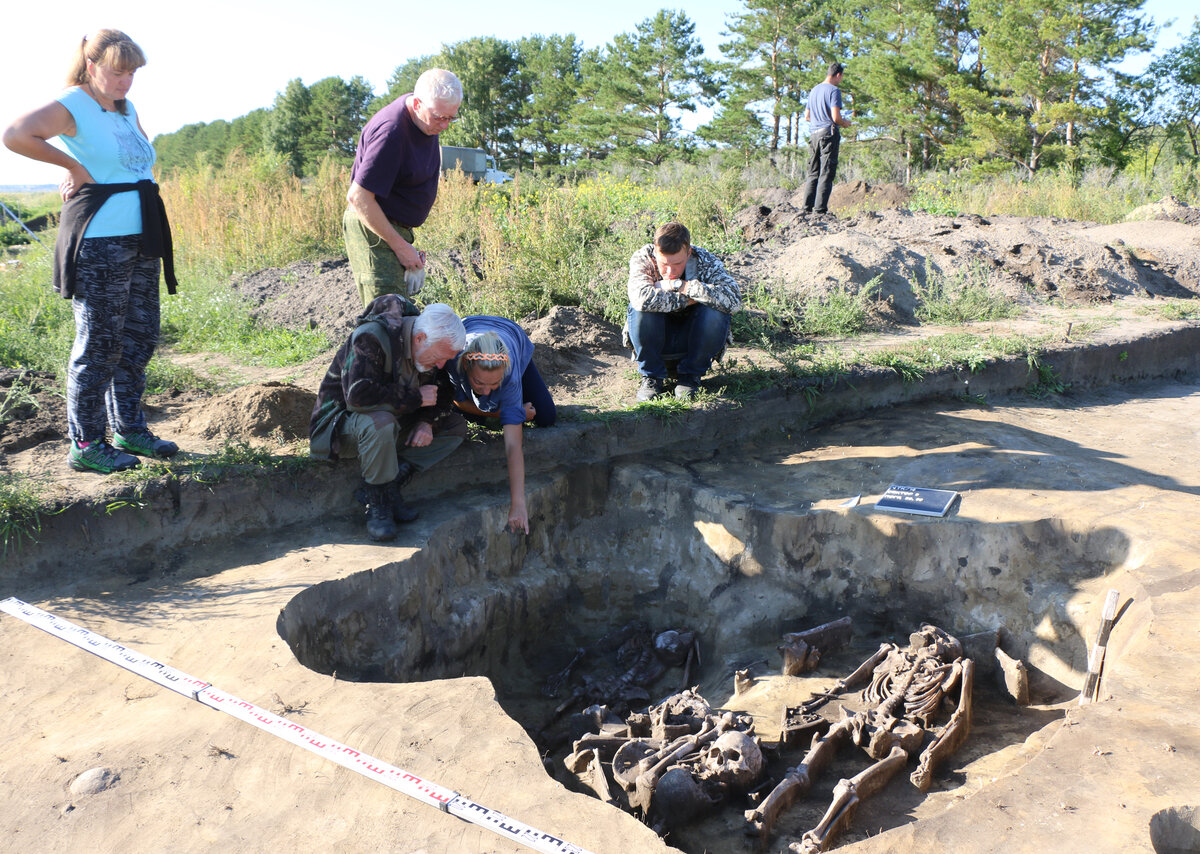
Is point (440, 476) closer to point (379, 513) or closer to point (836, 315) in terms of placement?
point (379, 513)

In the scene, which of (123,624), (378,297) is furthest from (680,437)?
(123,624)

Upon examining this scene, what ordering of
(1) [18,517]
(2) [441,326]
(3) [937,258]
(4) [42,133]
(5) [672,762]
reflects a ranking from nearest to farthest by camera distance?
1. (5) [672,762]
2. (4) [42,133]
3. (1) [18,517]
4. (2) [441,326]
5. (3) [937,258]

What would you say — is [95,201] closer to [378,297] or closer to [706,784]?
[378,297]

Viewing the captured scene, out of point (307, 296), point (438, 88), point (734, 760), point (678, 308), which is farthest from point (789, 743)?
point (307, 296)

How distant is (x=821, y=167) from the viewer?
10.4 metres

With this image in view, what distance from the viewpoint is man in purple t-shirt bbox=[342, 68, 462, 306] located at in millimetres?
4000

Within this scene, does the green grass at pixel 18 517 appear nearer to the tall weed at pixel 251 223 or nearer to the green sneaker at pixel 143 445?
the green sneaker at pixel 143 445

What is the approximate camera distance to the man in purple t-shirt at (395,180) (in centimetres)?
400

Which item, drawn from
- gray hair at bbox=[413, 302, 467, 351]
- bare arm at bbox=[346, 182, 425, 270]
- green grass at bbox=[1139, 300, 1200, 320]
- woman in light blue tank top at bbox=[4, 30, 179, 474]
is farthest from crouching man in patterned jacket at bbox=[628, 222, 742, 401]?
green grass at bbox=[1139, 300, 1200, 320]

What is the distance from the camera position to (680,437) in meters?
5.41

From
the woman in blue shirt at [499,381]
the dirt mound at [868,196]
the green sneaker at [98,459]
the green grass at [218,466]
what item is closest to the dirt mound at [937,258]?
the dirt mound at [868,196]

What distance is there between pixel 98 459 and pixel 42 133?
4.75 ft

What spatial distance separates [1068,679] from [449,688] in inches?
113

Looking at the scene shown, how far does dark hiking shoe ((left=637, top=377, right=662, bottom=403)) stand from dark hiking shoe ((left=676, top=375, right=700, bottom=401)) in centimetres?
13
